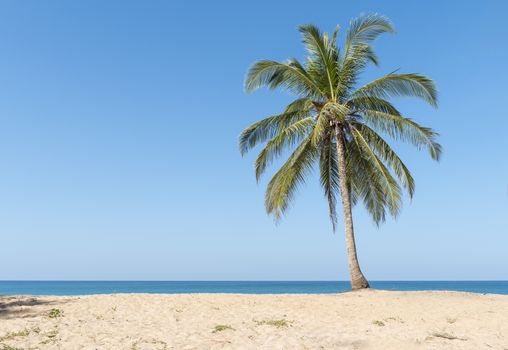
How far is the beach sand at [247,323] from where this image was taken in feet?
29.6

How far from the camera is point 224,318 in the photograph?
1119 cm

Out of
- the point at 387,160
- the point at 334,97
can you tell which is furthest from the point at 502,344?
the point at 334,97

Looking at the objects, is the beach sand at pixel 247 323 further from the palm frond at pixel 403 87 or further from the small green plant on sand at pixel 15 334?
the palm frond at pixel 403 87

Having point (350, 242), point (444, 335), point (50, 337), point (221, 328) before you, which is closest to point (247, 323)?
point (221, 328)

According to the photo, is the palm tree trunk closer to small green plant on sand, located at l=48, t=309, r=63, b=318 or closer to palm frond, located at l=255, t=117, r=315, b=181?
palm frond, located at l=255, t=117, r=315, b=181

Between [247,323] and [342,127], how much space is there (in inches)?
442

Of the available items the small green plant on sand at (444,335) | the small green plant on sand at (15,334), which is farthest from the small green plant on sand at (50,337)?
the small green plant on sand at (444,335)

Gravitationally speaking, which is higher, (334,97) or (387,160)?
(334,97)

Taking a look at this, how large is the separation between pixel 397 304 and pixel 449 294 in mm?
4148

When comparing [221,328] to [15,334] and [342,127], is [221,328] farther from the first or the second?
[342,127]

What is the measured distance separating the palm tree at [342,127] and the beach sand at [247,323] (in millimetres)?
5178

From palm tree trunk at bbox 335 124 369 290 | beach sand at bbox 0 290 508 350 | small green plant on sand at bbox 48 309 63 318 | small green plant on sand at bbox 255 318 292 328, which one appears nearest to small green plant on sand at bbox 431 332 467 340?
beach sand at bbox 0 290 508 350

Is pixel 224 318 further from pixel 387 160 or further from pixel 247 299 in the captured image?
pixel 387 160

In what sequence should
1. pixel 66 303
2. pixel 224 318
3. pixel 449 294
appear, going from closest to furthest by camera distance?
pixel 224 318
pixel 66 303
pixel 449 294
